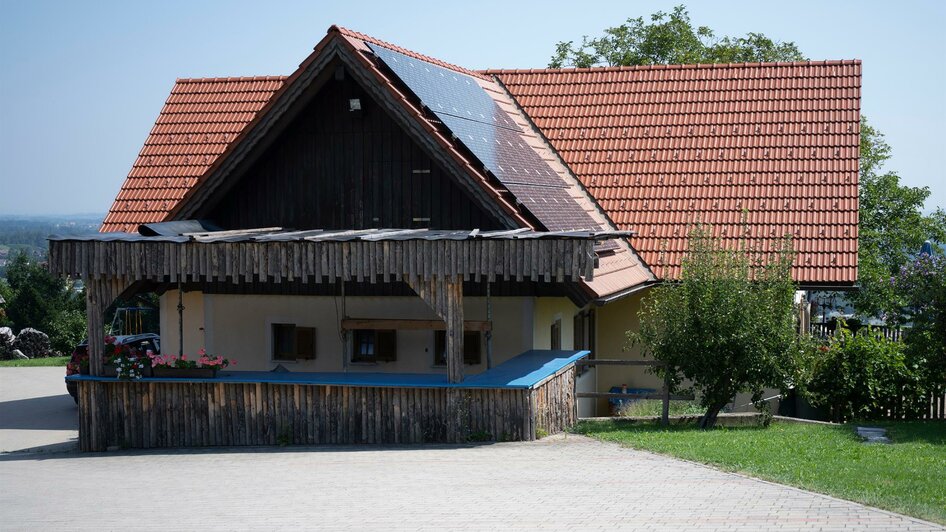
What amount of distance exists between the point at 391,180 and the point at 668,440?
23.6 ft

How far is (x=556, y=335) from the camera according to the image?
22.0m

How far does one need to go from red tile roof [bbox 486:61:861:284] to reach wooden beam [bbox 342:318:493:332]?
4.67m

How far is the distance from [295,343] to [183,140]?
7.46 m

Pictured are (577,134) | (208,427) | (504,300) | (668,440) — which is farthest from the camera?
(577,134)

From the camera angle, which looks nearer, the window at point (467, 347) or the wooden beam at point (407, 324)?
the wooden beam at point (407, 324)

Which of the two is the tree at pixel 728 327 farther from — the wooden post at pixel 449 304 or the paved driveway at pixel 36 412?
the paved driveway at pixel 36 412

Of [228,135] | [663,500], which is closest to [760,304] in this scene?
[663,500]

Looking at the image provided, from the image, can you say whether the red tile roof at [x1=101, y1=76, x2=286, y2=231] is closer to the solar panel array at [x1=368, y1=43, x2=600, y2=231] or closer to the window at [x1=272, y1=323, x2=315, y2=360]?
the window at [x1=272, y1=323, x2=315, y2=360]

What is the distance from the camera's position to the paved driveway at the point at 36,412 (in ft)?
65.7

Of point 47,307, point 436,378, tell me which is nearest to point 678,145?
point 436,378

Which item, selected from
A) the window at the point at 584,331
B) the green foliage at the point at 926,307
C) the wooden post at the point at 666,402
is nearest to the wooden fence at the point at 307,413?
the wooden post at the point at 666,402

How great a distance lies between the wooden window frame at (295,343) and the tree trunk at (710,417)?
701cm

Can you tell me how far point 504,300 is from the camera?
67.4 feet

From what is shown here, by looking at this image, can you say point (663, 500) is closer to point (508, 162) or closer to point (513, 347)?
point (513, 347)
